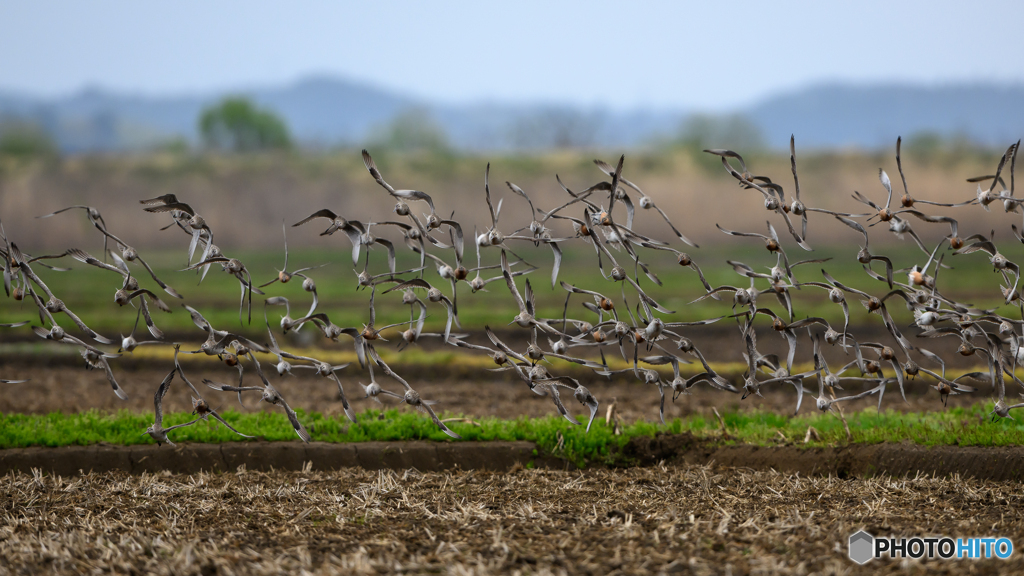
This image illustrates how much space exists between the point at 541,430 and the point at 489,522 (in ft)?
5.95

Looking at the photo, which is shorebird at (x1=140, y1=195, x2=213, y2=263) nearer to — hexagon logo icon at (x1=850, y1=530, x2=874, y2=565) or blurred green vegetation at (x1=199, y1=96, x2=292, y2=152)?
hexagon logo icon at (x1=850, y1=530, x2=874, y2=565)

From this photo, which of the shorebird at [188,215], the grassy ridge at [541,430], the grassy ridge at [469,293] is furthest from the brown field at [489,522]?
the grassy ridge at [469,293]

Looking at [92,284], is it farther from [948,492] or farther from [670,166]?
[670,166]

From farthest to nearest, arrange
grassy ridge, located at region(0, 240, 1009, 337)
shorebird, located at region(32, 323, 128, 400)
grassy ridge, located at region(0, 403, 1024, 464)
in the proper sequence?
grassy ridge, located at region(0, 240, 1009, 337)
grassy ridge, located at region(0, 403, 1024, 464)
shorebird, located at region(32, 323, 128, 400)

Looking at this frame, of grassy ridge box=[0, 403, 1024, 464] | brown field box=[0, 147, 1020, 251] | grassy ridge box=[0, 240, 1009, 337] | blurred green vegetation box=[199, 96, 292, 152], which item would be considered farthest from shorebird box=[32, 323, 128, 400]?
blurred green vegetation box=[199, 96, 292, 152]

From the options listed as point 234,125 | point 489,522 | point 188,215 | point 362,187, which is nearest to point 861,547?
point 489,522

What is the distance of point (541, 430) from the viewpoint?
207 inches

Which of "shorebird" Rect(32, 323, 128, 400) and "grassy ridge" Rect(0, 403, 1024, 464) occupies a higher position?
"shorebird" Rect(32, 323, 128, 400)

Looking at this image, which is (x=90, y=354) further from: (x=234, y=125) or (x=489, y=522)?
(x=234, y=125)

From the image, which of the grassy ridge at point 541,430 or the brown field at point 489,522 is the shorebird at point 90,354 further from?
the grassy ridge at point 541,430

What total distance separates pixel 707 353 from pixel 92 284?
64.5ft

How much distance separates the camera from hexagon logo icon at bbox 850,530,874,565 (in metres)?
2.91

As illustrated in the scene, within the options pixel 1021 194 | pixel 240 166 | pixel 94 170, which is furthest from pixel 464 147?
pixel 1021 194

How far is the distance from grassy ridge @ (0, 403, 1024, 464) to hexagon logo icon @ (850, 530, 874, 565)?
1839 millimetres
